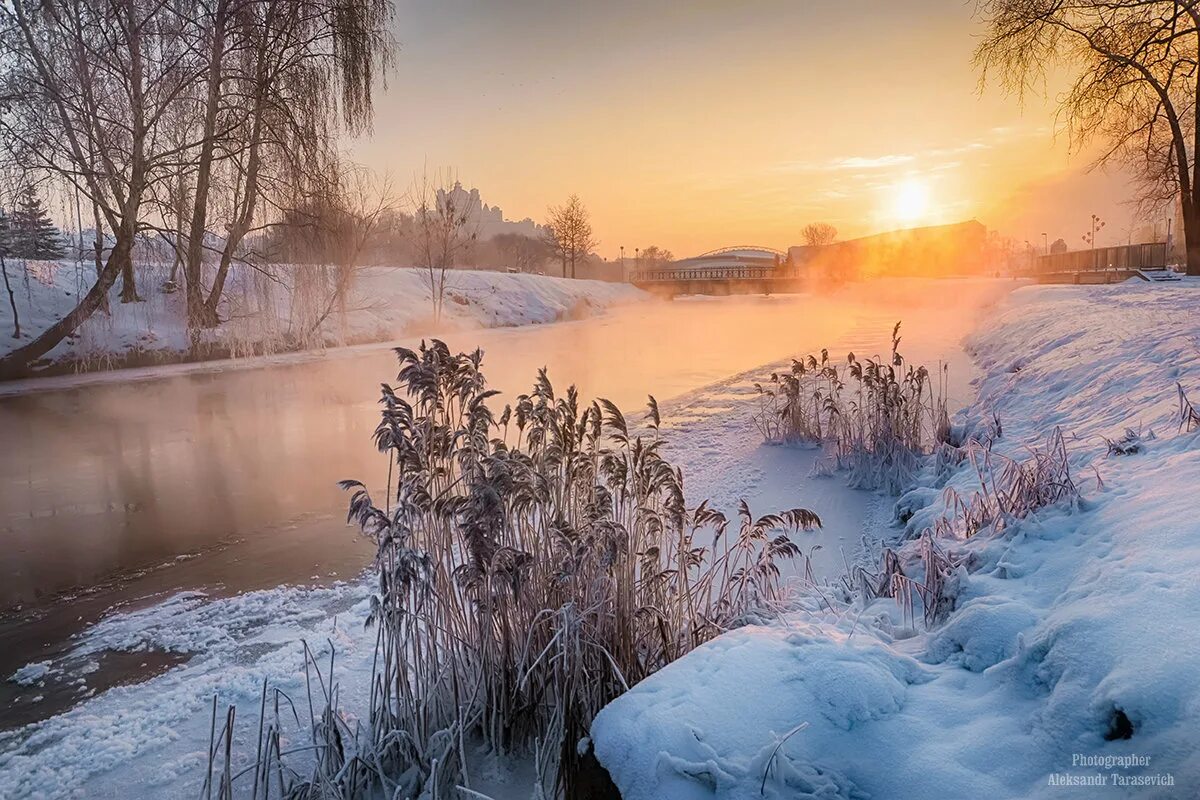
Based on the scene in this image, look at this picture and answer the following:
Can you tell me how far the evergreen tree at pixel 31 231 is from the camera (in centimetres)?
1507

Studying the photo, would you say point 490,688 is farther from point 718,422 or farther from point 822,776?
point 718,422

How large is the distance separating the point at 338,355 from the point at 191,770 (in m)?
18.2

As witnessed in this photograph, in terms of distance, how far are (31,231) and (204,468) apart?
41.8 ft

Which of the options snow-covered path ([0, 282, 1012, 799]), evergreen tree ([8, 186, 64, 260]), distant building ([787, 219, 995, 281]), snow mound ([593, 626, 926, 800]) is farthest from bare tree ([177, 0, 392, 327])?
distant building ([787, 219, 995, 281])

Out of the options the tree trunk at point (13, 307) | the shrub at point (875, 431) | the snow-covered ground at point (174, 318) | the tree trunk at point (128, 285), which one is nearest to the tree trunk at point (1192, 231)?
the shrub at point (875, 431)

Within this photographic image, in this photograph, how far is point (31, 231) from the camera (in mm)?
17312

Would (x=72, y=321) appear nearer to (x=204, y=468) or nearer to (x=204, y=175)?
(x=204, y=175)

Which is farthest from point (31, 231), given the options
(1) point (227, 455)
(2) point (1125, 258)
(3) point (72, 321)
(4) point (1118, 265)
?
(4) point (1118, 265)

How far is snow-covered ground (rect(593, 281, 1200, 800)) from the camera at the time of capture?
77.0 inches

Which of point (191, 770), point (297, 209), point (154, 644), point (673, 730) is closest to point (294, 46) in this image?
point (297, 209)

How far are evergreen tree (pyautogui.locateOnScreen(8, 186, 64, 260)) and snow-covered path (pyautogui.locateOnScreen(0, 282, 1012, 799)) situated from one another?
1424 cm

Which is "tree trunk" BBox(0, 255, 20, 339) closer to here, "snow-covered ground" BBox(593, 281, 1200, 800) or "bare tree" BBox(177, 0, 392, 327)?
"bare tree" BBox(177, 0, 392, 327)

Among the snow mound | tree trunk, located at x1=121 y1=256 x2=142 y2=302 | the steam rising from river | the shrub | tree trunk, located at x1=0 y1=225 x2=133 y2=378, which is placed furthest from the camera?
tree trunk, located at x1=121 y1=256 x2=142 y2=302

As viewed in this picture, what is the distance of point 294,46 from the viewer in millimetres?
16625
